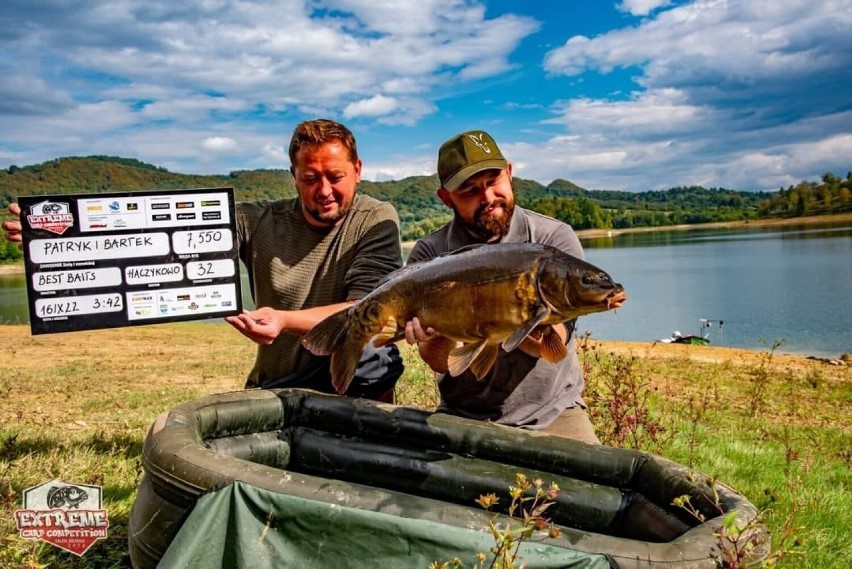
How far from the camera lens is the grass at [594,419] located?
400 centimetres

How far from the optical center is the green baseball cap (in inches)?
147

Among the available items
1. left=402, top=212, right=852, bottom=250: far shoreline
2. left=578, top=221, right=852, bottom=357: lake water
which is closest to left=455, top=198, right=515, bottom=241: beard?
left=578, top=221, right=852, bottom=357: lake water

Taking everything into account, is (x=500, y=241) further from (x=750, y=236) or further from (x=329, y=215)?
(x=750, y=236)

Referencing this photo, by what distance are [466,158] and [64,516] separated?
268cm

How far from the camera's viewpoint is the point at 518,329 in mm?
2838

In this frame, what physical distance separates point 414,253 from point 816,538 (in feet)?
9.26

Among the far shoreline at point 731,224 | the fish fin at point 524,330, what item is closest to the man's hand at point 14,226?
the fish fin at point 524,330

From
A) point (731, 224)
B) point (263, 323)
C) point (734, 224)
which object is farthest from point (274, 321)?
point (731, 224)

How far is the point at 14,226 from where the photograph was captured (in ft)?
12.5

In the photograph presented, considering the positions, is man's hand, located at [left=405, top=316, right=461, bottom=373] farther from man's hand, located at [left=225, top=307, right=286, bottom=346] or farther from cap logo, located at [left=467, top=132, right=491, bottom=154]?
cap logo, located at [left=467, top=132, right=491, bottom=154]

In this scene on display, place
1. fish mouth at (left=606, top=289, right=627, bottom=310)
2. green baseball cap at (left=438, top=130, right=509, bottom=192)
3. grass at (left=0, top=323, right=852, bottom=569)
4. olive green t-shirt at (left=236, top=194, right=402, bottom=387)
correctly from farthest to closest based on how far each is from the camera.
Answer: olive green t-shirt at (left=236, top=194, right=402, bottom=387) → grass at (left=0, top=323, right=852, bottom=569) → green baseball cap at (left=438, top=130, right=509, bottom=192) → fish mouth at (left=606, top=289, right=627, bottom=310)

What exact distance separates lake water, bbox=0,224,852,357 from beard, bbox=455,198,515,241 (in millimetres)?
11682

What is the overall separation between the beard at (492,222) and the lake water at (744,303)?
11.7 m

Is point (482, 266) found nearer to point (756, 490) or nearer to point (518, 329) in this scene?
point (518, 329)
